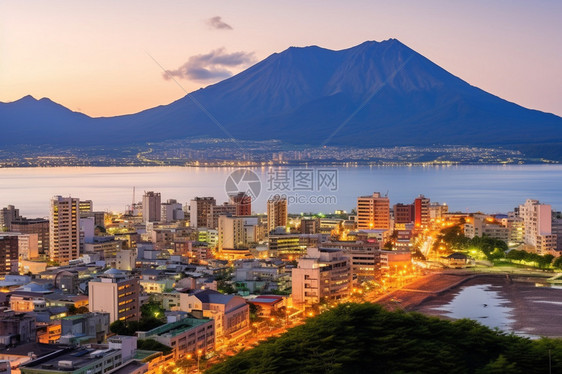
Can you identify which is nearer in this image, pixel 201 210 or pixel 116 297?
pixel 116 297

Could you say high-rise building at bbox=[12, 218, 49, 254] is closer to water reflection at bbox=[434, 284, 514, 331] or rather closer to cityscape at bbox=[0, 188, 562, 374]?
cityscape at bbox=[0, 188, 562, 374]

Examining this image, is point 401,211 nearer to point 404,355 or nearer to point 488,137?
point 404,355

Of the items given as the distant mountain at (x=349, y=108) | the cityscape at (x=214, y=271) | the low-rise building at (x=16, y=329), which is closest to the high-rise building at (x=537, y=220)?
the cityscape at (x=214, y=271)

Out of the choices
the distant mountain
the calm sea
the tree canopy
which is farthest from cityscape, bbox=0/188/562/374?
the distant mountain

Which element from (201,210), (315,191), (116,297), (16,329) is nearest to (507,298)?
(116,297)

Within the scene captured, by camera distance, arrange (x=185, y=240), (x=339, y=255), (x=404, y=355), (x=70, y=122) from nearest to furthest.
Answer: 1. (x=404, y=355)
2. (x=339, y=255)
3. (x=185, y=240)
4. (x=70, y=122)

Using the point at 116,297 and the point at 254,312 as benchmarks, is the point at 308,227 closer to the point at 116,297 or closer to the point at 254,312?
the point at 254,312

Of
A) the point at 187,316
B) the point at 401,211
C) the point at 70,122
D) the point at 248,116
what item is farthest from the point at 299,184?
the point at 70,122
